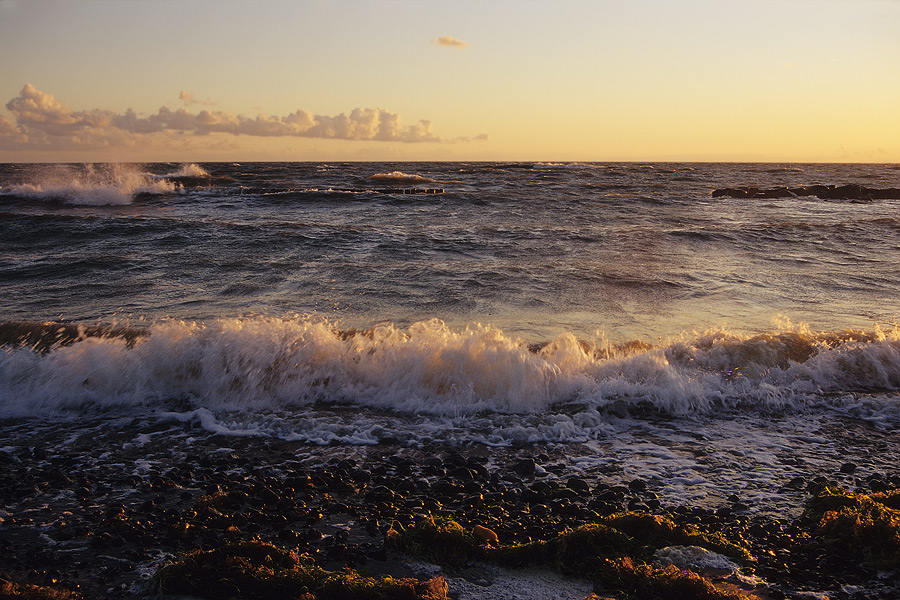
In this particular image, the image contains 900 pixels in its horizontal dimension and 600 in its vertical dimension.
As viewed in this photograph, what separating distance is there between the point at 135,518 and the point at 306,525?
1.30m

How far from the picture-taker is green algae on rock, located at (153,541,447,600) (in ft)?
11.7

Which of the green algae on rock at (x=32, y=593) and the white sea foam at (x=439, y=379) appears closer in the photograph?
the green algae on rock at (x=32, y=593)

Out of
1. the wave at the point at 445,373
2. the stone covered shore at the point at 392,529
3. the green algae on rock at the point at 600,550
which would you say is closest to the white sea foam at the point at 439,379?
the wave at the point at 445,373

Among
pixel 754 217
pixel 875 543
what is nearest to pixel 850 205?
pixel 754 217

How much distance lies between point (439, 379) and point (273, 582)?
382 cm

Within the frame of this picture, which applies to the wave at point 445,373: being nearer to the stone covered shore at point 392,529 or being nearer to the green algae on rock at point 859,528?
the stone covered shore at point 392,529

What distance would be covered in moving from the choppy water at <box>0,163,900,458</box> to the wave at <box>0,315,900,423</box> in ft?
0.09

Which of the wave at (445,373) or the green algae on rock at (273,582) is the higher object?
the wave at (445,373)

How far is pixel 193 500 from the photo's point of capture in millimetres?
4859

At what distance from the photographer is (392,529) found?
4270 millimetres

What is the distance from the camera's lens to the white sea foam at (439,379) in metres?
6.69

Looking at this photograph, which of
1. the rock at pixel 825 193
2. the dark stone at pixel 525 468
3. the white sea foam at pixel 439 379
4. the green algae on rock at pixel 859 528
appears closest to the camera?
the green algae on rock at pixel 859 528

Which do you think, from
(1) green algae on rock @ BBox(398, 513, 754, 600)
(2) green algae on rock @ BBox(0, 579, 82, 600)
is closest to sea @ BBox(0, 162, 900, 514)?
(1) green algae on rock @ BBox(398, 513, 754, 600)

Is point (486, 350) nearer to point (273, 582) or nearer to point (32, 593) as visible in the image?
point (273, 582)
